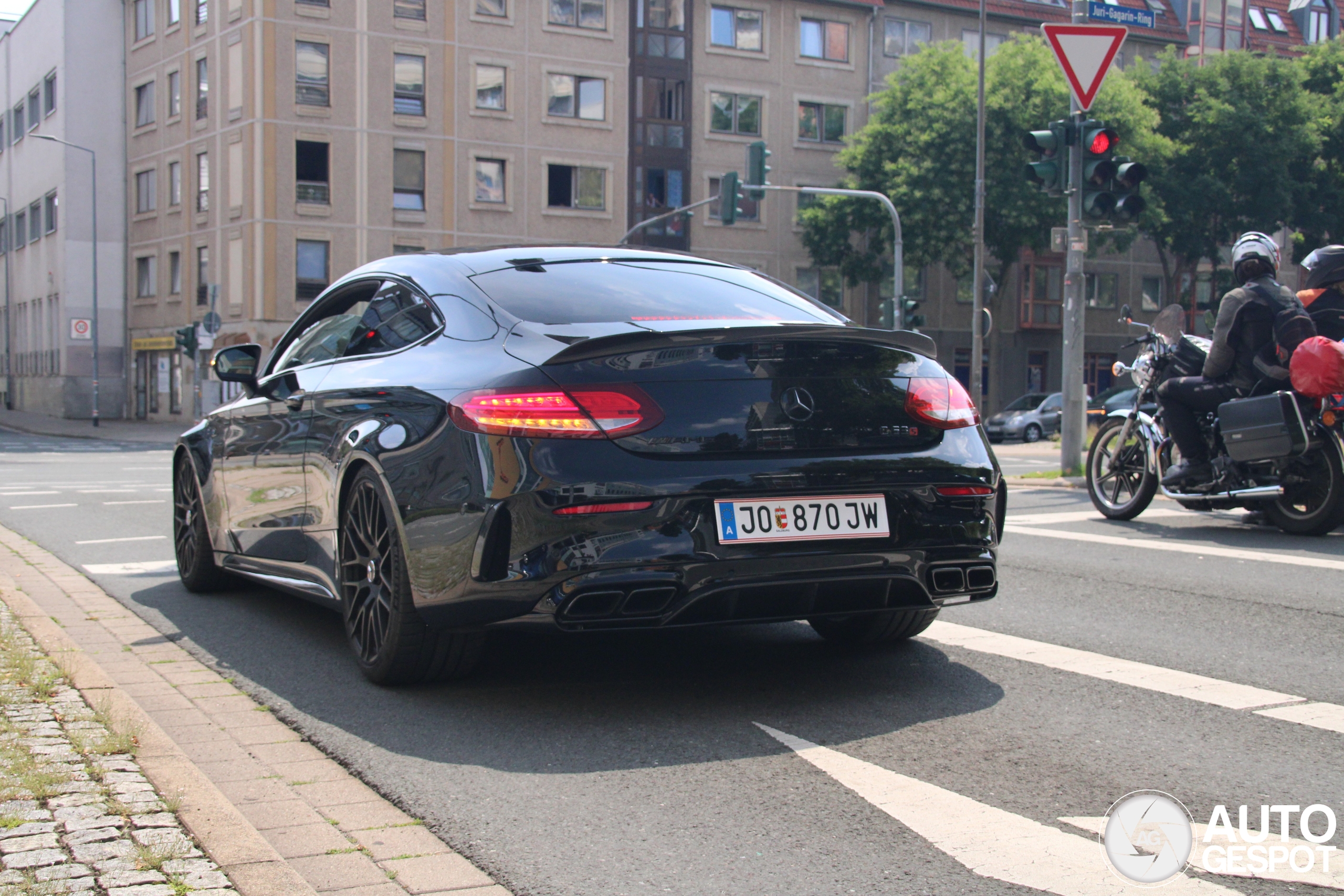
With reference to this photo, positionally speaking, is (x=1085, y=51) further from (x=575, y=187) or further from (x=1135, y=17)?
(x=1135, y=17)

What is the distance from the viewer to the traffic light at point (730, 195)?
29188 mm

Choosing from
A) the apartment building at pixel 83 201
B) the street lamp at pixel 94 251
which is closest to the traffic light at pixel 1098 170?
the street lamp at pixel 94 251

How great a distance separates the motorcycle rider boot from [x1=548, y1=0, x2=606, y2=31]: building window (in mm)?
41612

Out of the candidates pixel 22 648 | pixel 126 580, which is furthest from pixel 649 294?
pixel 126 580

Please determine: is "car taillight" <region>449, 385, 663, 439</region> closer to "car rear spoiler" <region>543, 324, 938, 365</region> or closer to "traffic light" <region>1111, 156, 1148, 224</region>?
"car rear spoiler" <region>543, 324, 938, 365</region>

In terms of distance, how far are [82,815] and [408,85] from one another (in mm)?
45250

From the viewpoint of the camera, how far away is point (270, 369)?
6.82 metres

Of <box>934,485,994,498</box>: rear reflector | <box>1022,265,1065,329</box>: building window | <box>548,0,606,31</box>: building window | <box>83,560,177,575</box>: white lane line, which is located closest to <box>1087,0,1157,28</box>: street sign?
<box>1022,265,1065,329</box>: building window

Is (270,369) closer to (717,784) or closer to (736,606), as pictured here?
(736,606)

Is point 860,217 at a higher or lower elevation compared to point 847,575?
higher

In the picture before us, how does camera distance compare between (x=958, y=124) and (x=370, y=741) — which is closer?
Result: (x=370, y=741)

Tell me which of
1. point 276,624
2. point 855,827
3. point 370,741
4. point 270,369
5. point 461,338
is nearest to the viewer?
point 855,827

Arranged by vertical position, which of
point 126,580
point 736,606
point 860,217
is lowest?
point 126,580

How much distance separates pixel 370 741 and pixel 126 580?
4.32 m
